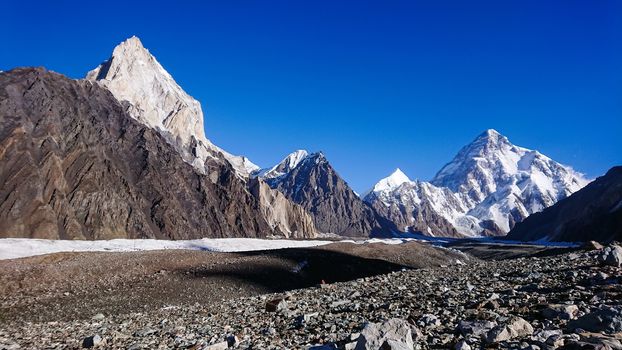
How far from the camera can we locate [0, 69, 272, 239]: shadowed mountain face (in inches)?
4419

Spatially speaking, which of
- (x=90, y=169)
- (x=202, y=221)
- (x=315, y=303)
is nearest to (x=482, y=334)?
(x=315, y=303)

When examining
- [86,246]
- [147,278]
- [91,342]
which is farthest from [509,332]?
[86,246]

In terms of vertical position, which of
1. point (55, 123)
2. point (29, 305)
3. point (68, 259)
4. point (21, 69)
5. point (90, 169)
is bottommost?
point (29, 305)

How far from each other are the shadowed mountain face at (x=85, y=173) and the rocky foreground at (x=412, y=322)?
10007 cm

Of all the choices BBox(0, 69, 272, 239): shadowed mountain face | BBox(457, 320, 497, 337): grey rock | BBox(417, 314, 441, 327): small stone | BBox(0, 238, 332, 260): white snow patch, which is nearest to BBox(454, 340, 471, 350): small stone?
BBox(457, 320, 497, 337): grey rock

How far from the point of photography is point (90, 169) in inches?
5148

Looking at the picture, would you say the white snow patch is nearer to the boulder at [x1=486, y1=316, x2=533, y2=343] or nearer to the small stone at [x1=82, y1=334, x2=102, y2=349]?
the small stone at [x1=82, y1=334, x2=102, y2=349]

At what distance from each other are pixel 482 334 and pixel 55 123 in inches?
5748

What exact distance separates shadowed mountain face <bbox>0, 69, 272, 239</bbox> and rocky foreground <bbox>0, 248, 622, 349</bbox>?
100 m

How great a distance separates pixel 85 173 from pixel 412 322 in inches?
5255

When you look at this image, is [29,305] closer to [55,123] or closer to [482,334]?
[482,334]

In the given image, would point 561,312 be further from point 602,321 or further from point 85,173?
point 85,173

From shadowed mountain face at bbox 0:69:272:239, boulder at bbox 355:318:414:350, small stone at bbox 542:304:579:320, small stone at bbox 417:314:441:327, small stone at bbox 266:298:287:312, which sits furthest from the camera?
shadowed mountain face at bbox 0:69:272:239

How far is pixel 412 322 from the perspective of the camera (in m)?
11.8
